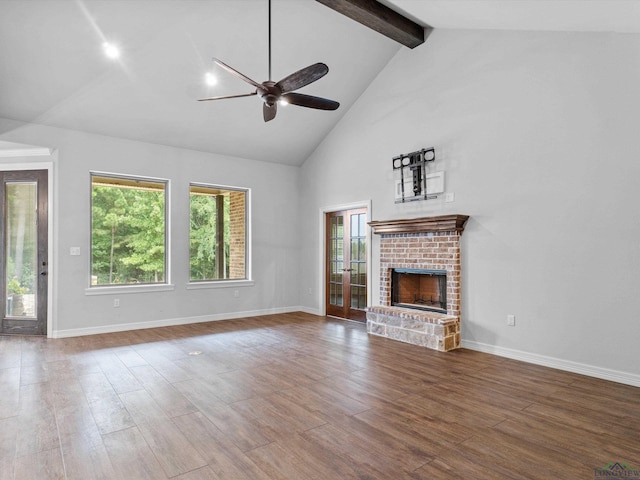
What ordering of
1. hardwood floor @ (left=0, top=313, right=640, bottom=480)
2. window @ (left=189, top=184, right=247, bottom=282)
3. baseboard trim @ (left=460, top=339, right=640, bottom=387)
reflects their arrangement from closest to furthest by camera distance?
hardwood floor @ (left=0, top=313, right=640, bottom=480) → baseboard trim @ (left=460, top=339, right=640, bottom=387) → window @ (left=189, top=184, right=247, bottom=282)

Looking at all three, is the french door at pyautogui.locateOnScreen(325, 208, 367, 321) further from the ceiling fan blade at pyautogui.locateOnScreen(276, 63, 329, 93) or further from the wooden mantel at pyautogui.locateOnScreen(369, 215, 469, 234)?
the ceiling fan blade at pyautogui.locateOnScreen(276, 63, 329, 93)

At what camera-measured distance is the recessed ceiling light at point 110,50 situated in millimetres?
4363

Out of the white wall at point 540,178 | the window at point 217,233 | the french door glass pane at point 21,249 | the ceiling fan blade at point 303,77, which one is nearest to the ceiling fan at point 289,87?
the ceiling fan blade at point 303,77

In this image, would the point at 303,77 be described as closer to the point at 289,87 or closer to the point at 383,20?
the point at 289,87

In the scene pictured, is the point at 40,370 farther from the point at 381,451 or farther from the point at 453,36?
the point at 453,36

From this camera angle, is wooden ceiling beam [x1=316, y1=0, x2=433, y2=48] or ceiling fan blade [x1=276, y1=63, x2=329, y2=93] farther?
wooden ceiling beam [x1=316, y1=0, x2=433, y2=48]

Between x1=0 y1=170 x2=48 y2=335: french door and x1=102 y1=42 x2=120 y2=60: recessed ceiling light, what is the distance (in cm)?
224

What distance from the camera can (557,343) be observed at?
392 cm

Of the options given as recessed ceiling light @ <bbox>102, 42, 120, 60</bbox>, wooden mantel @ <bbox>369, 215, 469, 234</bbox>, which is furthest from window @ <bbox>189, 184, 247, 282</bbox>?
wooden mantel @ <bbox>369, 215, 469, 234</bbox>

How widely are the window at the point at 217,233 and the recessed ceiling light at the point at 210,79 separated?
198cm

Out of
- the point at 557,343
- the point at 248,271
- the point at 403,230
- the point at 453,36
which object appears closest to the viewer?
the point at 557,343

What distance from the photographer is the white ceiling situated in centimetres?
387

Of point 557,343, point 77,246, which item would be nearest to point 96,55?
point 77,246

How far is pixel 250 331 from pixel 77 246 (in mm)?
2804
